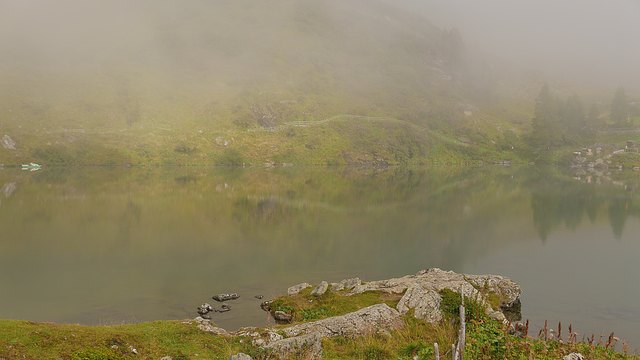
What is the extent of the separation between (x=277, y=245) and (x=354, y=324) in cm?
3979

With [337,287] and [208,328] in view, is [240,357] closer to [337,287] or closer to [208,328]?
[208,328]

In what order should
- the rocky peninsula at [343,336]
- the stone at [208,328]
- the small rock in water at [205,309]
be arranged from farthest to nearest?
the small rock in water at [205,309] < the stone at [208,328] < the rocky peninsula at [343,336]

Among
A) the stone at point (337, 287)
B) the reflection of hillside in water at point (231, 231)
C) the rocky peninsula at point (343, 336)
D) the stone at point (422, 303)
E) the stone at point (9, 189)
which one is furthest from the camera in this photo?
the stone at point (9, 189)

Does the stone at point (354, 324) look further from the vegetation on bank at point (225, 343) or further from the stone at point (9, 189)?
the stone at point (9, 189)

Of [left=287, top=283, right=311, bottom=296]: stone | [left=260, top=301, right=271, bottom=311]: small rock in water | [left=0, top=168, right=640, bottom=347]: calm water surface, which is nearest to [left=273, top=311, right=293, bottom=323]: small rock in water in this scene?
[left=0, top=168, right=640, bottom=347]: calm water surface

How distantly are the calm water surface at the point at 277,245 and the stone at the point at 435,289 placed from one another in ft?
9.29

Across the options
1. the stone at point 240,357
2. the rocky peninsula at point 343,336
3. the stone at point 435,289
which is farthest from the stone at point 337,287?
the stone at point 240,357

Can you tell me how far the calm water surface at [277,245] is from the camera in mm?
44906

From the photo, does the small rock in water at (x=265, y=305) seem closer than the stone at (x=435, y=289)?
No

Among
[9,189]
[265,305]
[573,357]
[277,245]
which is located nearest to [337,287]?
[265,305]

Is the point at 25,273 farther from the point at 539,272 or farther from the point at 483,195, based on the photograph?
the point at 483,195

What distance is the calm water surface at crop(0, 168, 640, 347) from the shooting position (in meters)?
44.9

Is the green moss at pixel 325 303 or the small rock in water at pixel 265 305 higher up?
the green moss at pixel 325 303

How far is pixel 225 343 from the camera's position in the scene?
95.5 ft
